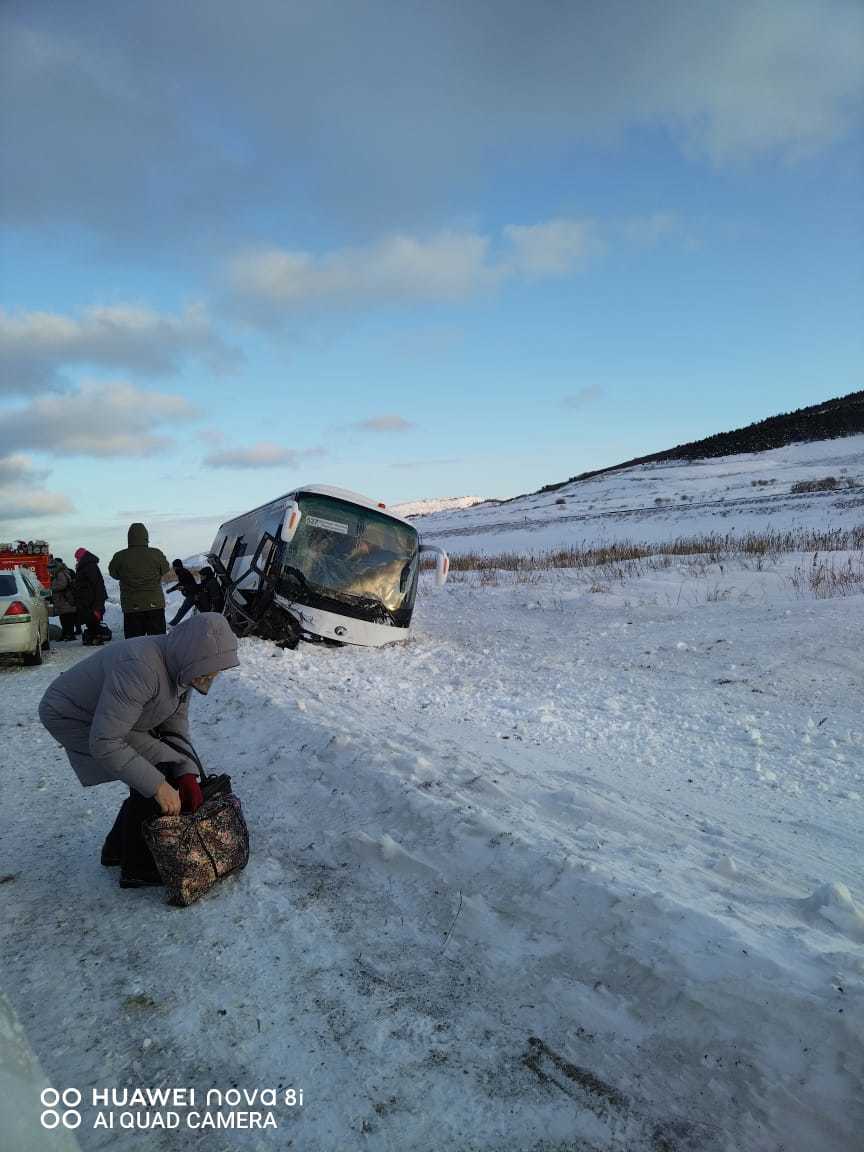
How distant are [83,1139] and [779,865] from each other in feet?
12.0

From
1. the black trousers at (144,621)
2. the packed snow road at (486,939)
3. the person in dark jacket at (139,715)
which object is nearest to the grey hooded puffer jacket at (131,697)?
the person in dark jacket at (139,715)

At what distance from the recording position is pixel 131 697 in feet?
12.5

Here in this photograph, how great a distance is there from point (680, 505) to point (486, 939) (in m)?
37.5

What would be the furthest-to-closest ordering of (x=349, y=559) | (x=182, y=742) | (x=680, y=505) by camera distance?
(x=680, y=505) < (x=349, y=559) < (x=182, y=742)

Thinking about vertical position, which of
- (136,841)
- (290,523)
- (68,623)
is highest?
(290,523)

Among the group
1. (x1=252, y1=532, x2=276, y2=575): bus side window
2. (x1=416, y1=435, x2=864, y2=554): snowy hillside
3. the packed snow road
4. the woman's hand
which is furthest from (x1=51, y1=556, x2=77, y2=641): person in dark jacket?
(x1=416, y1=435, x2=864, y2=554): snowy hillside

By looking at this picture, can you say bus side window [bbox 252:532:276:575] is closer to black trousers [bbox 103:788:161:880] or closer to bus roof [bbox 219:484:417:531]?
bus roof [bbox 219:484:417:531]

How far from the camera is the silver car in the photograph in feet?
37.1

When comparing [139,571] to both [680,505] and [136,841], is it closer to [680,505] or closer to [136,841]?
[136,841]

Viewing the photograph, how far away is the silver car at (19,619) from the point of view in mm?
11320

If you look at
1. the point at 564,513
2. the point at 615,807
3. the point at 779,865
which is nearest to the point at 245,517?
the point at 615,807

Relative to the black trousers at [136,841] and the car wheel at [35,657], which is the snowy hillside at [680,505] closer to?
the car wheel at [35,657]

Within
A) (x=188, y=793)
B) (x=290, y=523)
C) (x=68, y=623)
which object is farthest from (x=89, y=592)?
(x=188, y=793)

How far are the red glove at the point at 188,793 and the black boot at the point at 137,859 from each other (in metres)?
0.16
